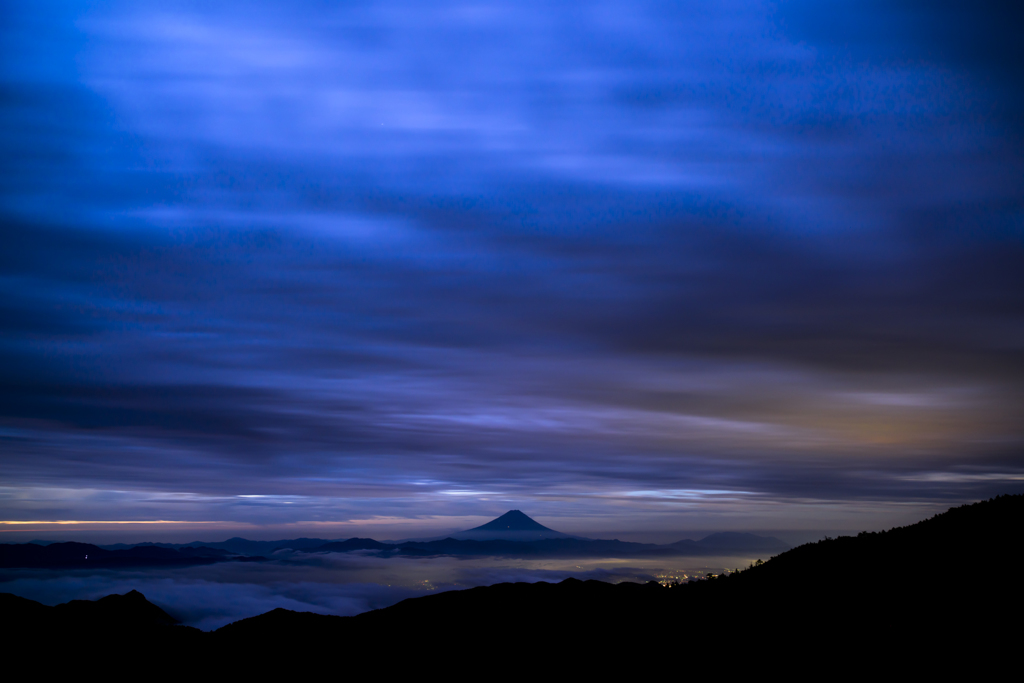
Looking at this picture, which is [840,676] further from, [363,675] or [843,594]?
[363,675]

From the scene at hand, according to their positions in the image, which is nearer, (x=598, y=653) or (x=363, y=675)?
(x=598, y=653)

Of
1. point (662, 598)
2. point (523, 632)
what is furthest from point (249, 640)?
point (662, 598)

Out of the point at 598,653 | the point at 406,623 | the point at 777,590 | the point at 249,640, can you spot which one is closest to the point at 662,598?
the point at 598,653

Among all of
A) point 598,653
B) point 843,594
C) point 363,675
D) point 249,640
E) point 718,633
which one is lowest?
point 249,640

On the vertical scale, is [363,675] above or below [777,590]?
below

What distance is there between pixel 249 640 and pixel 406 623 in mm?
72784

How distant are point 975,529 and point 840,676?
56.1 feet

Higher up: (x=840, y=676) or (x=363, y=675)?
(x=840, y=676)

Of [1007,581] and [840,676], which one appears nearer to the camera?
[840,676]

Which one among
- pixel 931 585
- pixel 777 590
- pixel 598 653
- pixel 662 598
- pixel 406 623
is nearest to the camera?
pixel 931 585

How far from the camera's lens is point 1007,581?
2759 centimetres

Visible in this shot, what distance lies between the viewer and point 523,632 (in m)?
75.2

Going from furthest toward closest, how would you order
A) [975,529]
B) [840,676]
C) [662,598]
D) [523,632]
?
[523,632] < [662,598] < [975,529] < [840,676]

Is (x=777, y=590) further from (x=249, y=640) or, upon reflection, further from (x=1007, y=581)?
(x=249, y=640)
